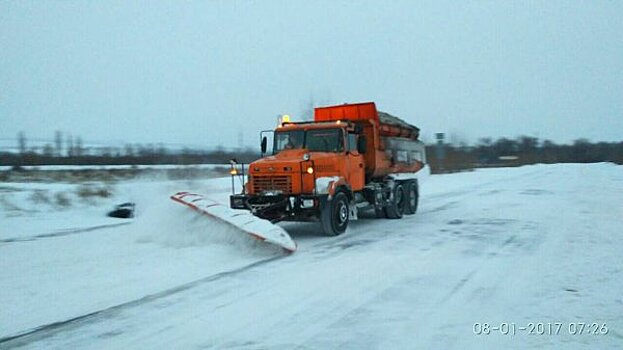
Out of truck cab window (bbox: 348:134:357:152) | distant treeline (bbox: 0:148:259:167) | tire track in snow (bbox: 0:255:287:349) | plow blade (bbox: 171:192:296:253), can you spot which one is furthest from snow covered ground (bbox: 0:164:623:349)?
distant treeline (bbox: 0:148:259:167)

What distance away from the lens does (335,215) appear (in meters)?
11.3

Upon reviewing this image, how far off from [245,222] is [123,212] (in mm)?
8196

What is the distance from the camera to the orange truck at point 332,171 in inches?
435

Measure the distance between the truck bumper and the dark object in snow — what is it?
641 centimetres

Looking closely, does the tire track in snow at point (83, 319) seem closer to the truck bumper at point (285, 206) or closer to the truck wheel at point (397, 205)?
the truck bumper at point (285, 206)

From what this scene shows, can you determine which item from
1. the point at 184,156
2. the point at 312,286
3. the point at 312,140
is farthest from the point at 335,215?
the point at 184,156

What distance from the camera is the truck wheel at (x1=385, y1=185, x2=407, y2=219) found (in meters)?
14.7

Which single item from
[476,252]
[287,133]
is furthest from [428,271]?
[287,133]

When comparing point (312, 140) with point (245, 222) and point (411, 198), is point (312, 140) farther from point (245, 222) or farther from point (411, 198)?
point (411, 198)

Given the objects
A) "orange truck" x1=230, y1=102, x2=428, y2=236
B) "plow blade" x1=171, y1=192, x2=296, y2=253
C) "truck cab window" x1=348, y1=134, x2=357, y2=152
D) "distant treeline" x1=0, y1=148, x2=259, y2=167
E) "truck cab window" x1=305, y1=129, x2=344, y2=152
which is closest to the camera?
"plow blade" x1=171, y1=192, x2=296, y2=253

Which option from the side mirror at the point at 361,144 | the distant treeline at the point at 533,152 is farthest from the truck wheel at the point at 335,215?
the distant treeline at the point at 533,152

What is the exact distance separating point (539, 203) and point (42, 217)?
15.8 m

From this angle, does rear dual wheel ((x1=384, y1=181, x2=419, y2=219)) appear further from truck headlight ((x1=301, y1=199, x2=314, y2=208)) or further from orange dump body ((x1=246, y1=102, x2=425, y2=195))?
truck headlight ((x1=301, y1=199, x2=314, y2=208))

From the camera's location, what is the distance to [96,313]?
5.79m
